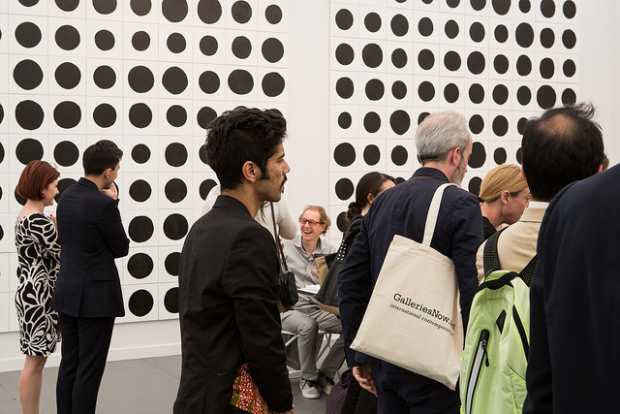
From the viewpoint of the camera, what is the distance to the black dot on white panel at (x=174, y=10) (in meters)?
6.31

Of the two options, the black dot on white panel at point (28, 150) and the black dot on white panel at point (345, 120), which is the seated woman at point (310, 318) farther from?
the black dot on white panel at point (28, 150)

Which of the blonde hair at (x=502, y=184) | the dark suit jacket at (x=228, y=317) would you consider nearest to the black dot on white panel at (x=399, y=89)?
the blonde hair at (x=502, y=184)

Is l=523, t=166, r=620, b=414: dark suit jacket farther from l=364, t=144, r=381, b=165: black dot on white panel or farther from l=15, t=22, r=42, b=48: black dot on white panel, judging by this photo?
l=364, t=144, r=381, b=165: black dot on white panel

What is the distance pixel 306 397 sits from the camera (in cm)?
503

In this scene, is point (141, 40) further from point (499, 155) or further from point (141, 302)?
point (499, 155)

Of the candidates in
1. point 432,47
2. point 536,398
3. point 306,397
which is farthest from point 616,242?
point 432,47

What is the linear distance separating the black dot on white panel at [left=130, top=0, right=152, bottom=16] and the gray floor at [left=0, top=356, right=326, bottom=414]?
318 cm

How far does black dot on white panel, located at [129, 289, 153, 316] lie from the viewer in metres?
6.24

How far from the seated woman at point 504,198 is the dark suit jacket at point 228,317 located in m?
1.39

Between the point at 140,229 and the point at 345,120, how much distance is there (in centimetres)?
232

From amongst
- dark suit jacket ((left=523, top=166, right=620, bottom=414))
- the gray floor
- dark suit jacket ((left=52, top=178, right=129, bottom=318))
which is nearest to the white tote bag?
dark suit jacket ((left=523, top=166, right=620, bottom=414))

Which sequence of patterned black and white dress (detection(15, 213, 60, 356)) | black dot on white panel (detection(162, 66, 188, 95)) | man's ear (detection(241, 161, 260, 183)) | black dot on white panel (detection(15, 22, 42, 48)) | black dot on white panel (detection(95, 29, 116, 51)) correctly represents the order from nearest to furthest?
man's ear (detection(241, 161, 260, 183))
patterned black and white dress (detection(15, 213, 60, 356))
black dot on white panel (detection(15, 22, 42, 48))
black dot on white panel (detection(95, 29, 116, 51))
black dot on white panel (detection(162, 66, 188, 95))

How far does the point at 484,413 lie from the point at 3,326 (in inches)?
203

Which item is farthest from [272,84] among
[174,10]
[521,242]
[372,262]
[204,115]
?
[521,242]
